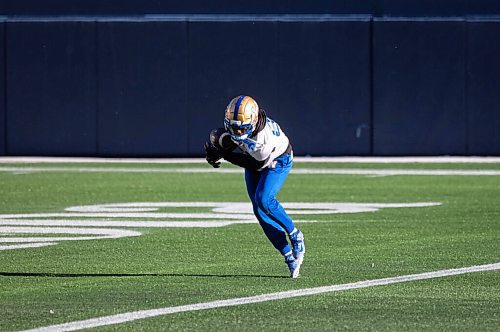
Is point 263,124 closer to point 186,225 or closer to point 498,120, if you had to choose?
point 186,225

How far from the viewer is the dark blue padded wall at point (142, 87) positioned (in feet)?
100

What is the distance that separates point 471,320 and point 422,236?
218 inches

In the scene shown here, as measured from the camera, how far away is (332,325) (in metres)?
8.84

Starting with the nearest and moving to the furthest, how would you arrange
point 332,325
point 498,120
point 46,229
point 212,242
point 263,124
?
point 332,325, point 263,124, point 212,242, point 46,229, point 498,120

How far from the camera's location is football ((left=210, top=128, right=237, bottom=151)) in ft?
36.9

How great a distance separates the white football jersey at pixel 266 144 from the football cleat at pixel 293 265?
2.71 feet

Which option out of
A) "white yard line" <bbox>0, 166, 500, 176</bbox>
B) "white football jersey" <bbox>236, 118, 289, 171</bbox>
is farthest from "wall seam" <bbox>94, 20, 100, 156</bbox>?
"white football jersey" <bbox>236, 118, 289, 171</bbox>

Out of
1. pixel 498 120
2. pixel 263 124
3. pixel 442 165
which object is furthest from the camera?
pixel 498 120

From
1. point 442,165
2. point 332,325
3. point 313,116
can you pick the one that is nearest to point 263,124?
point 332,325

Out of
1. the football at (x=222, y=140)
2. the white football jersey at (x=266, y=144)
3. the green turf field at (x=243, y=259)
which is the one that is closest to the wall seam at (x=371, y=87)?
the green turf field at (x=243, y=259)

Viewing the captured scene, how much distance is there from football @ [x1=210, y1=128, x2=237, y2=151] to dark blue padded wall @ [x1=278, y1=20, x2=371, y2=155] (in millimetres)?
18917

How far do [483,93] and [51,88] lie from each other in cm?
992

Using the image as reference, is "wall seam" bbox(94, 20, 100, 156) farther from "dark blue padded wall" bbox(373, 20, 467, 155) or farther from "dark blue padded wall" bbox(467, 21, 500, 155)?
"dark blue padded wall" bbox(467, 21, 500, 155)

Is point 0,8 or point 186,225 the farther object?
point 0,8
